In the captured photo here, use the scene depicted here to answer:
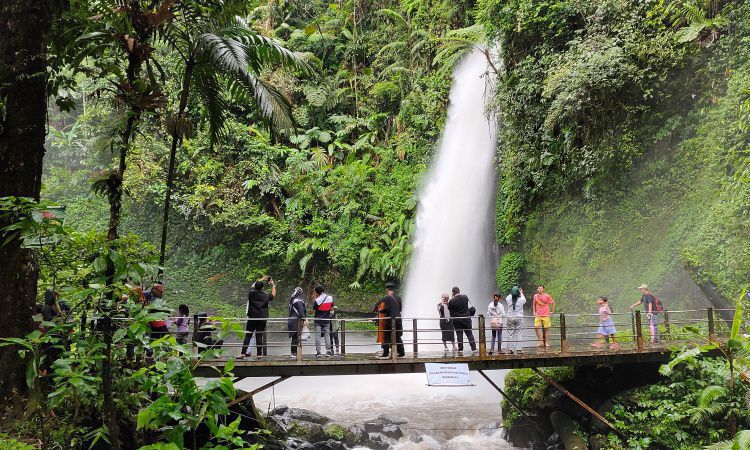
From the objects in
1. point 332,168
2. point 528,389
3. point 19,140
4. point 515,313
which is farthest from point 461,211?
point 19,140

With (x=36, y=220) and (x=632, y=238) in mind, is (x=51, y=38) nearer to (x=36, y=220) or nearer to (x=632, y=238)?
(x=36, y=220)

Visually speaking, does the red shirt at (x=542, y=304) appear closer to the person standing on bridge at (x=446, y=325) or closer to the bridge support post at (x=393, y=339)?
the person standing on bridge at (x=446, y=325)

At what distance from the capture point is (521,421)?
472 inches

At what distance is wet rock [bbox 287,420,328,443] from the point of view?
11820mm

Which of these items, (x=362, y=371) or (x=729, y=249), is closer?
(x=362, y=371)

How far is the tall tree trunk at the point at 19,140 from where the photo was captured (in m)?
5.07

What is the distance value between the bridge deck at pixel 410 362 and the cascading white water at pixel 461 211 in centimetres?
757

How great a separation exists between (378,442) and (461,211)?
881cm

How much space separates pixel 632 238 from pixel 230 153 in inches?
596

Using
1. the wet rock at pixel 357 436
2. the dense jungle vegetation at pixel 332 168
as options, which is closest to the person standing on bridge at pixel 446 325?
the dense jungle vegetation at pixel 332 168

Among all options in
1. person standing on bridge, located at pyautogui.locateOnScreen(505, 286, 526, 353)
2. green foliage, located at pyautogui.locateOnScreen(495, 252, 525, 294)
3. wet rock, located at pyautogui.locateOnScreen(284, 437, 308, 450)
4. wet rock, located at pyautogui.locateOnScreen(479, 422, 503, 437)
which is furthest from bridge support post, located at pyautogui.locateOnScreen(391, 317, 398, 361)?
green foliage, located at pyautogui.locateOnScreen(495, 252, 525, 294)

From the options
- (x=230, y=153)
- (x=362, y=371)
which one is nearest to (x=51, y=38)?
(x=362, y=371)

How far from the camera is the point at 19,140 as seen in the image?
523cm

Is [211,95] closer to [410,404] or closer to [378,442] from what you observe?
[378,442]
